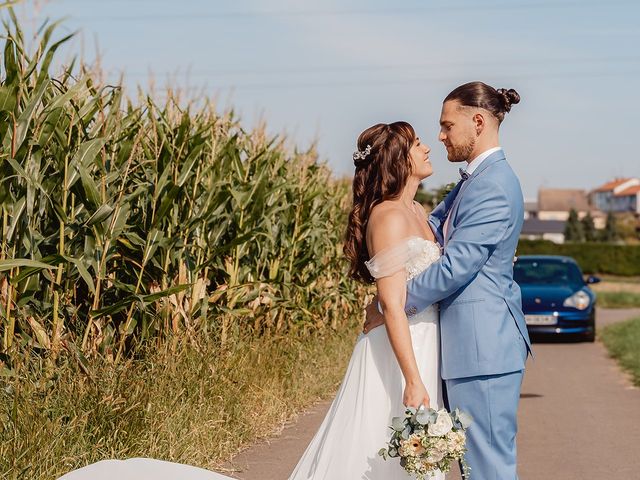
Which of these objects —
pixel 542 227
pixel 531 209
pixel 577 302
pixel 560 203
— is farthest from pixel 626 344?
pixel 560 203

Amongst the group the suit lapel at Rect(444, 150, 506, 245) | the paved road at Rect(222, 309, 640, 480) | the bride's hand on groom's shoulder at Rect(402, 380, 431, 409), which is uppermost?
the suit lapel at Rect(444, 150, 506, 245)

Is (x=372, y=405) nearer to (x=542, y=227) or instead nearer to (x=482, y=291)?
(x=482, y=291)

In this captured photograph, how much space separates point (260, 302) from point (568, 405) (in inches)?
124

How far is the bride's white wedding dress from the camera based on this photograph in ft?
15.2

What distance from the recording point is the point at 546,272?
809 inches

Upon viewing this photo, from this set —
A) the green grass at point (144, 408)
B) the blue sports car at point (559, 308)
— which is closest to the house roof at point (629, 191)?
the blue sports car at point (559, 308)

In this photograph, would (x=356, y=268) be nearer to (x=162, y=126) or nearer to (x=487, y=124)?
(x=487, y=124)

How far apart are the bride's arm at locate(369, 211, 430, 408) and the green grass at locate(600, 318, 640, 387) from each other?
8902 mm

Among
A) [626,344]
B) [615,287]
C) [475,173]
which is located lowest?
[615,287]

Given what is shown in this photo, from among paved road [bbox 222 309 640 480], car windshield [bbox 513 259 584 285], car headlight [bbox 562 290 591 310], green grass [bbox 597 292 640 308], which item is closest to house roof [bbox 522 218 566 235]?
green grass [bbox 597 292 640 308]

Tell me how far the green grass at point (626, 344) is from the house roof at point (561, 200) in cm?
A: 15553

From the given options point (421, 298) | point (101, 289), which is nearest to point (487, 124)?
point (421, 298)

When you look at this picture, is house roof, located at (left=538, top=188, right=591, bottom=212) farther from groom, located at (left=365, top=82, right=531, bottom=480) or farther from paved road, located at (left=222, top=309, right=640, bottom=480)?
groom, located at (left=365, top=82, right=531, bottom=480)

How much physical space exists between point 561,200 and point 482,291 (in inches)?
7050
